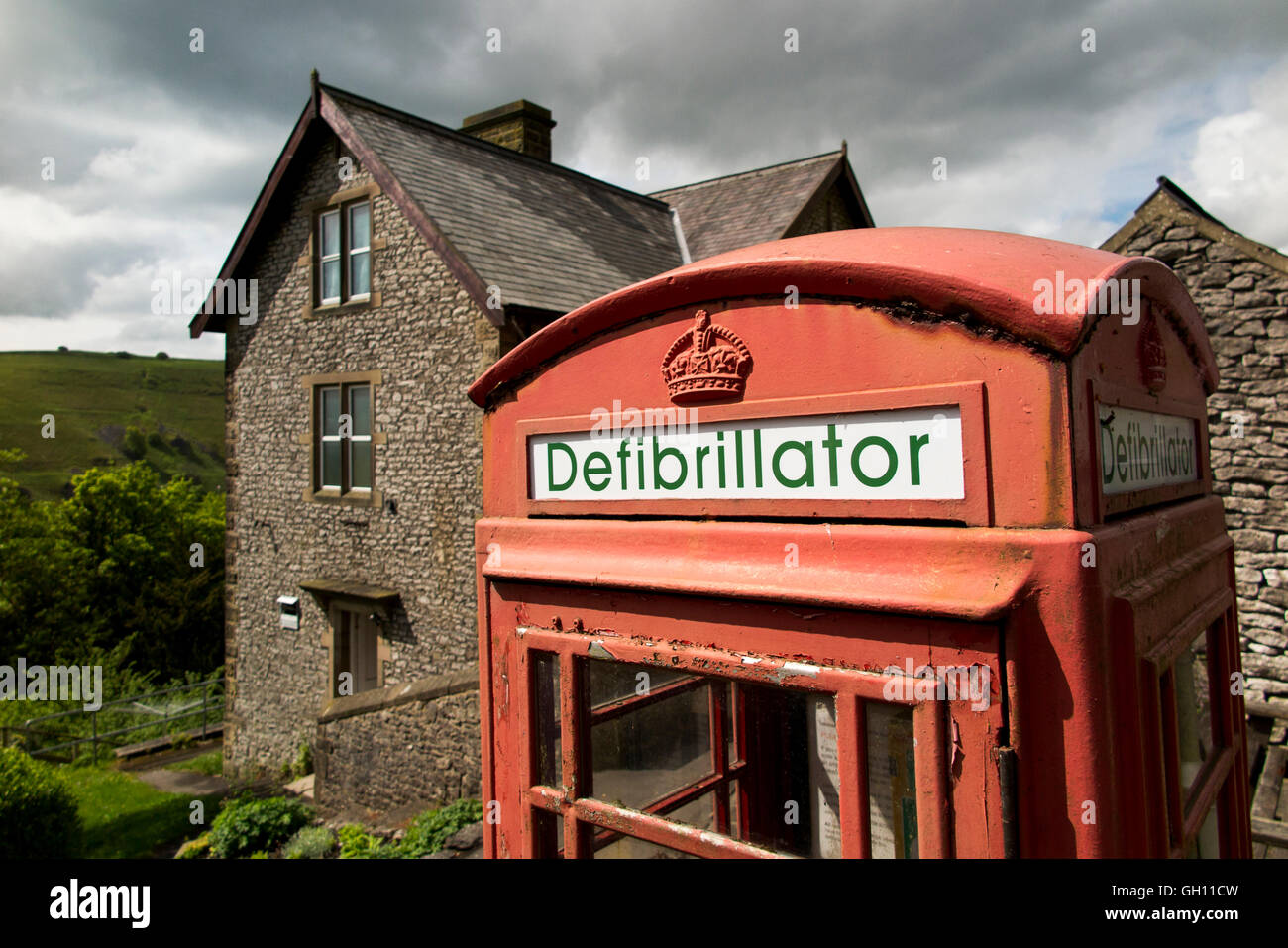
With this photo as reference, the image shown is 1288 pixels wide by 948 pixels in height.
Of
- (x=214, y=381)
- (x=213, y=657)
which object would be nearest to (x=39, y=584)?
(x=213, y=657)

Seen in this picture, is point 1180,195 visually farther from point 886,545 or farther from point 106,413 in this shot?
point 106,413

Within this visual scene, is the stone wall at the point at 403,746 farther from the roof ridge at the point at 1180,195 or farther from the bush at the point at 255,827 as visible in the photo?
the roof ridge at the point at 1180,195

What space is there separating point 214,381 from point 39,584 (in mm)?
77281

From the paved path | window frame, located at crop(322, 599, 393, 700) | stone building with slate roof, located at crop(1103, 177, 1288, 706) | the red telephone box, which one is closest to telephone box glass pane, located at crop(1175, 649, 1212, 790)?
the red telephone box

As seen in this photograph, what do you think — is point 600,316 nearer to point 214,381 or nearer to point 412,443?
point 412,443

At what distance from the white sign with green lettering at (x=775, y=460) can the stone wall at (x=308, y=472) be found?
8288 millimetres

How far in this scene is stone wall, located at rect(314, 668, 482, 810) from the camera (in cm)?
936

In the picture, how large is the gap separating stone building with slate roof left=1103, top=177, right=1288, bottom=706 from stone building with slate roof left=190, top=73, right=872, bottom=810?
6807 mm

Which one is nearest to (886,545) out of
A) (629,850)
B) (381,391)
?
(629,850)

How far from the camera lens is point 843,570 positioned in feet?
5.54

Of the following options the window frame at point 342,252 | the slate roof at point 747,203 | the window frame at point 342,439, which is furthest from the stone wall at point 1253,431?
the window frame at point 342,252

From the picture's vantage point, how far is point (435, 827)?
789cm

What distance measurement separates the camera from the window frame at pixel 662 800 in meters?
1.54

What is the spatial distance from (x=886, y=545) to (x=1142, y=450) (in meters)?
0.76
